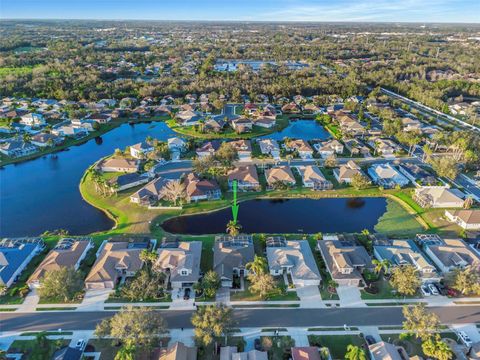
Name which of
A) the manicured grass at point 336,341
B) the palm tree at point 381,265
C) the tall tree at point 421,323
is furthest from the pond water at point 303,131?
the manicured grass at point 336,341

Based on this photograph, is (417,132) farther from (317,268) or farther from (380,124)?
(317,268)

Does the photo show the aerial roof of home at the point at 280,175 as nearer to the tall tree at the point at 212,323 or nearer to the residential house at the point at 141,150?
the residential house at the point at 141,150

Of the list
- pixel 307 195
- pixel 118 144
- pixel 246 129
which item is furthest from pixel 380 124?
pixel 118 144

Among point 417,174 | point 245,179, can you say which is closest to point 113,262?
point 245,179

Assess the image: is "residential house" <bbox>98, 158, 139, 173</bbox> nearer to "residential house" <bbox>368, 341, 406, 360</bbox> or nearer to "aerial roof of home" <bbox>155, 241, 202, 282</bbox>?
"aerial roof of home" <bbox>155, 241, 202, 282</bbox>

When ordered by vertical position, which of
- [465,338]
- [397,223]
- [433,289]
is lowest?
[397,223]

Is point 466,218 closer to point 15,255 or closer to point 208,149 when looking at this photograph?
point 208,149
